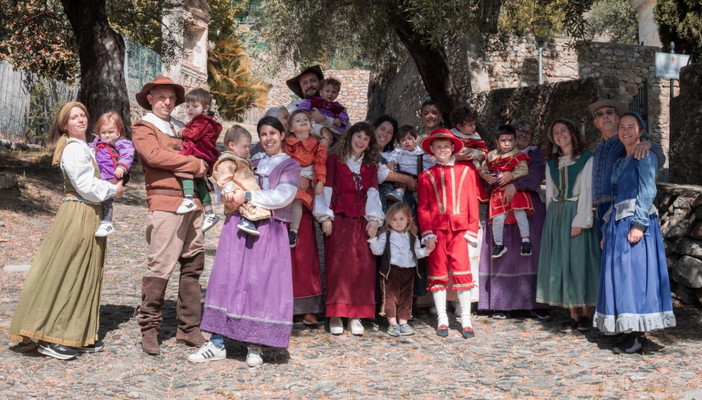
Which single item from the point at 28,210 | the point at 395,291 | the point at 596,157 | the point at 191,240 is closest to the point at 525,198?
the point at 596,157

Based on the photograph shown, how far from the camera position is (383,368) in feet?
16.9

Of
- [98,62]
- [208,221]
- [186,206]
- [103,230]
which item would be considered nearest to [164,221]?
[186,206]

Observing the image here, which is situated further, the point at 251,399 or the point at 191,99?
the point at 191,99

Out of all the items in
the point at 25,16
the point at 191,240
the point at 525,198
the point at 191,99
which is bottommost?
the point at 191,240

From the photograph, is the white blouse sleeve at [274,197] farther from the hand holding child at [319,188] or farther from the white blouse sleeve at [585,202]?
the white blouse sleeve at [585,202]

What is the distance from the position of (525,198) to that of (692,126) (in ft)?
7.10

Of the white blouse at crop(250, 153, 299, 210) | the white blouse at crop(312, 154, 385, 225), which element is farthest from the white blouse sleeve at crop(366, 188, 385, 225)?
the white blouse at crop(250, 153, 299, 210)

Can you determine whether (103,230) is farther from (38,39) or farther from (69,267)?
(38,39)

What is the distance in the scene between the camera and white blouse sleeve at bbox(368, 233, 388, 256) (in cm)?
609

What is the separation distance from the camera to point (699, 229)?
6648 mm

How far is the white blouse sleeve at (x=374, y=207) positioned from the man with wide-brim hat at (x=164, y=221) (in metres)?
1.44

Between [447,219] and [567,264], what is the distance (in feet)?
3.52

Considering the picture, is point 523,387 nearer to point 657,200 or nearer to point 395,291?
point 395,291

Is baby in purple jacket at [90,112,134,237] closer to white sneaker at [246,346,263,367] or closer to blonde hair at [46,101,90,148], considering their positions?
blonde hair at [46,101,90,148]
